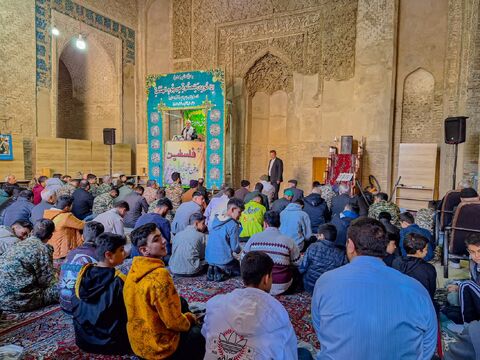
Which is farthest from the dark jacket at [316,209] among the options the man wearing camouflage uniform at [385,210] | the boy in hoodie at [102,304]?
the boy in hoodie at [102,304]

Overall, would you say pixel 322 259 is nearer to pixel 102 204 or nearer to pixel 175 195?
pixel 102 204

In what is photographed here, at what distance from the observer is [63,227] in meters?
4.16

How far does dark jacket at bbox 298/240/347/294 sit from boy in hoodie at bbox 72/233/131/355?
1.67m

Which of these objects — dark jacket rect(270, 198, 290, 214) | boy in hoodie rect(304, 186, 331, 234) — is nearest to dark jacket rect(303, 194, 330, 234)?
boy in hoodie rect(304, 186, 331, 234)

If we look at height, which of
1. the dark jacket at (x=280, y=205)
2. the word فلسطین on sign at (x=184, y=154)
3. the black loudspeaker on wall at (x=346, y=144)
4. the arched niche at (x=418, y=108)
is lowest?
the dark jacket at (x=280, y=205)

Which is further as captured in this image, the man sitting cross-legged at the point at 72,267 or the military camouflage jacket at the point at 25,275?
the military camouflage jacket at the point at 25,275

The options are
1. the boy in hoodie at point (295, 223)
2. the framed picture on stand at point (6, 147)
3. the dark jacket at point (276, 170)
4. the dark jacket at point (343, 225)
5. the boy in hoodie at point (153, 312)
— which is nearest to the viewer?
the boy in hoodie at point (153, 312)

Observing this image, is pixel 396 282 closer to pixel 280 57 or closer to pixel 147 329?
pixel 147 329

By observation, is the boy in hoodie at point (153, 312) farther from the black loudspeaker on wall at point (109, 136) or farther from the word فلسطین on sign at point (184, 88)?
the black loudspeaker on wall at point (109, 136)

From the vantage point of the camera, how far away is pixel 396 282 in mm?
1314

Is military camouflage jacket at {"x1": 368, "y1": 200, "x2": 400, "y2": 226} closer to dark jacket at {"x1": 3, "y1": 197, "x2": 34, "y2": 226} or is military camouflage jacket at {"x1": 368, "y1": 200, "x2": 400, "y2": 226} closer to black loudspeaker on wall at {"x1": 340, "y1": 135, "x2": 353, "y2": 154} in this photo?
black loudspeaker on wall at {"x1": 340, "y1": 135, "x2": 353, "y2": 154}

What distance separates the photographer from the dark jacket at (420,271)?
265 centimetres

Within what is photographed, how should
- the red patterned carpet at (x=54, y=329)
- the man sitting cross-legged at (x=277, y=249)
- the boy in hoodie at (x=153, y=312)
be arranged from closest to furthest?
the boy in hoodie at (x=153, y=312), the red patterned carpet at (x=54, y=329), the man sitting cross-legged at (x=277, y=249)

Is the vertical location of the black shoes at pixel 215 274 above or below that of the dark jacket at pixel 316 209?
below
